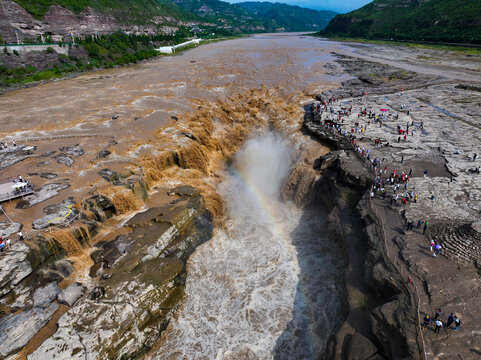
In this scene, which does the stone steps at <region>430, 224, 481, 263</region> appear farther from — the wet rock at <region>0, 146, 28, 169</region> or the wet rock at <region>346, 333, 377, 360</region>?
the wet rock at <region>0, 146, 28, 169</region>

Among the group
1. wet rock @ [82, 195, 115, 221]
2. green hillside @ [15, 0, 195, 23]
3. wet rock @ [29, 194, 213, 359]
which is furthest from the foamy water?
green hillside @ [15, 0, 195, 23]

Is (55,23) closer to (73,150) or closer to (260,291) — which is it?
(73,150)

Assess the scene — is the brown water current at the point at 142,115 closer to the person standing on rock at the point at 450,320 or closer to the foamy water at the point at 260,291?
the foamy water at the point at 260,291

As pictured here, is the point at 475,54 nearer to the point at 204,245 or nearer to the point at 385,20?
the point at 385,20

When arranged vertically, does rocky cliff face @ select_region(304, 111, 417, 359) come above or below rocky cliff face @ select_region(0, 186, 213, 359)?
above

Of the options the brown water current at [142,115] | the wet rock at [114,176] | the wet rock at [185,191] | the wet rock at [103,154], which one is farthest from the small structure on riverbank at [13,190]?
the wet rock at [185,191]
